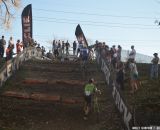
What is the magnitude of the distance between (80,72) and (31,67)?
391 centimetres

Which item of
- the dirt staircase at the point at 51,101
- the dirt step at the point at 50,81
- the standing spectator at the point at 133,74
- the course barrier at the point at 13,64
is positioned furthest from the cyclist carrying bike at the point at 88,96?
the course barrier at the point at 13,64

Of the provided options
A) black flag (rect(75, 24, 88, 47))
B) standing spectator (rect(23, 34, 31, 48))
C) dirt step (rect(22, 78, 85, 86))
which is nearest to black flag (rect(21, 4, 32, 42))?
standing spectator (rect(23, 34, 31, 48))

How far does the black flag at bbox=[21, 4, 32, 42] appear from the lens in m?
42.8

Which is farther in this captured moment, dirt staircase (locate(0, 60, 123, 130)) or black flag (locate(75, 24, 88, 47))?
black flag (locate(75, 24, 88, 47))

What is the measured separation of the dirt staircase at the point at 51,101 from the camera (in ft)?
69.6

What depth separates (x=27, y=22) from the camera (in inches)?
1700

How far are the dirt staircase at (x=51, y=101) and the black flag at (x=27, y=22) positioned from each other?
10772 mm

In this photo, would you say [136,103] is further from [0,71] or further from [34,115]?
[0,71]

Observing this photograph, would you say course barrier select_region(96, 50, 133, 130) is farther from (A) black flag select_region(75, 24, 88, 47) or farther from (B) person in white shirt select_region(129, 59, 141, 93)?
(A) black flag select_region(75, 24, 88, 47)

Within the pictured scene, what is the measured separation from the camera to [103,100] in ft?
81.3

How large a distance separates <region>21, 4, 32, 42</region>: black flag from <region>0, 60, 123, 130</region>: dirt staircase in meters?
10.8

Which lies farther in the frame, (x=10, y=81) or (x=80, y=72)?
(x=80, y=72)

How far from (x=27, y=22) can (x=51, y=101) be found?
65.5 feet

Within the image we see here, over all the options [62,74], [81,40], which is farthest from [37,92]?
[81,40]
